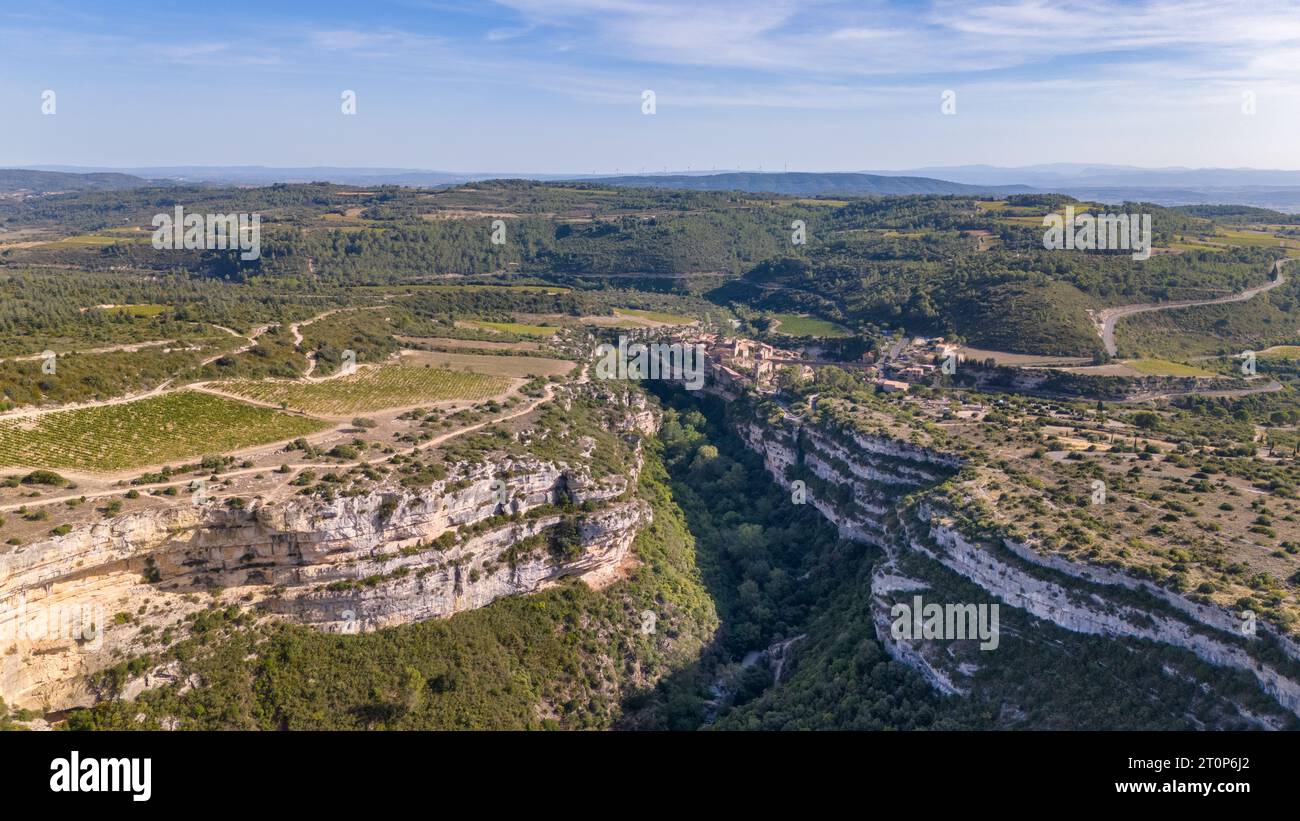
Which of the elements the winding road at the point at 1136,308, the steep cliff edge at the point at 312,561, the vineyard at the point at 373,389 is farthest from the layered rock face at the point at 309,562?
the winding road at the point at 1136,308

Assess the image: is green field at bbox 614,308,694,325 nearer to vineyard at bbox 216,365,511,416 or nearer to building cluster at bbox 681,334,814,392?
building cluster at bbox 681,334,814,392

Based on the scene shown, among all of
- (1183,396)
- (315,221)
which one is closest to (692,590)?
(1183,396)

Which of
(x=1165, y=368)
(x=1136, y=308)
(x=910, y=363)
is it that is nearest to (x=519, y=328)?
(x=910, y=363)

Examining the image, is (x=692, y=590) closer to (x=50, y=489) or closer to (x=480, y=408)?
(x=480, y=408)

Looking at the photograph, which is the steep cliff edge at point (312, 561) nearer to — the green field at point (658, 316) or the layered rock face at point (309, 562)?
the layered rock face at point (309, 562)

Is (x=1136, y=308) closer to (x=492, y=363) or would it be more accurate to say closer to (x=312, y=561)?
A: (x=492, y=363)
